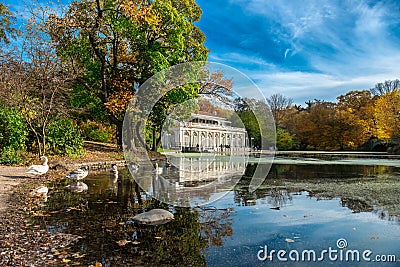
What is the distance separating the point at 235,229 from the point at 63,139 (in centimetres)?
1214

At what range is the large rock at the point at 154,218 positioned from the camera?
15.2 feet

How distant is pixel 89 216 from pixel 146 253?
6.45ft

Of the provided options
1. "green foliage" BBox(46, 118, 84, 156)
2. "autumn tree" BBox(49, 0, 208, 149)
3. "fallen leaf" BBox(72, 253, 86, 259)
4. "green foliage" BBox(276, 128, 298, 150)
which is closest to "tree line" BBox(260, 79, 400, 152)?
"green foliage" BBox(276, 128, 298, 150)

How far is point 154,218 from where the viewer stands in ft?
15.5

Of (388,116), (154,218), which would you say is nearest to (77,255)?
(154,218)

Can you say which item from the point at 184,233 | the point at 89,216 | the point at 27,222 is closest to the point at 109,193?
the point at 89,216

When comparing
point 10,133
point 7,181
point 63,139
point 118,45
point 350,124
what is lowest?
point 7,181

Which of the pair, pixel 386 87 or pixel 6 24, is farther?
pixel 386 87

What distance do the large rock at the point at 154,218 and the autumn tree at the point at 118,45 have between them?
35.4 ft

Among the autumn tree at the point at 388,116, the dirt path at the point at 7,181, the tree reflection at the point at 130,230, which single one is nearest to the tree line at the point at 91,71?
the dirt path at the point at 7,181

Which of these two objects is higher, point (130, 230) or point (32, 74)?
point (32, 74)

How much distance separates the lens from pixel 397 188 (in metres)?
7.89

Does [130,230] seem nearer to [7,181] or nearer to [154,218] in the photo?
[154,218]

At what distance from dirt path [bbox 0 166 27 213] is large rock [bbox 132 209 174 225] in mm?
2350
